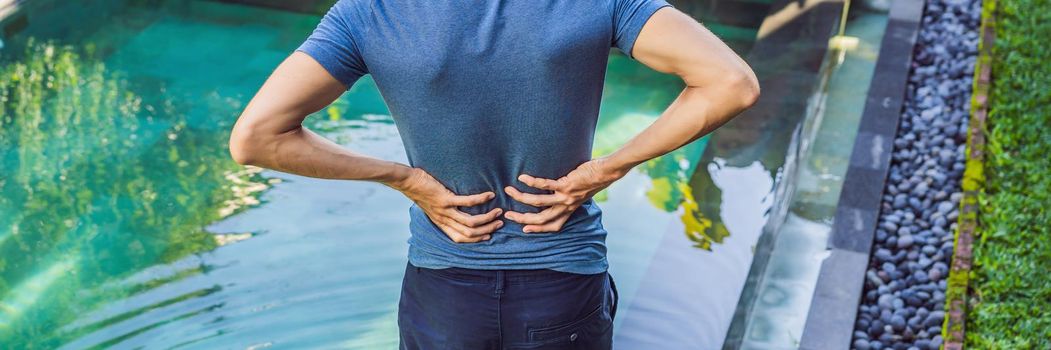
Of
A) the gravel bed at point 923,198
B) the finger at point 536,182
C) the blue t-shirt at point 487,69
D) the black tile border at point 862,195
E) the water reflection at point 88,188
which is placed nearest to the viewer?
the blue t-shirt at point 487,69

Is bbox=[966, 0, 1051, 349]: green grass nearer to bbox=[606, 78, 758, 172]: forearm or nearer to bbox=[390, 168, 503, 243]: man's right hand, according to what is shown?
bbox=[606, 78, 758, 172]: forearm

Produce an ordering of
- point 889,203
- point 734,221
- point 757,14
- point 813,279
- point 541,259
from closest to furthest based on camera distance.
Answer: point 541,259
point 813,279
point 734,221
point 889,203
point 757,14

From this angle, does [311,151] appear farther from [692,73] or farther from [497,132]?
[692,73]

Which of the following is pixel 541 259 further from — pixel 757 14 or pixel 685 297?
pixel 757 14

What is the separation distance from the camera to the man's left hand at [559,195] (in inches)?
69.1

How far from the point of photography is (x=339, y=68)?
158 cm

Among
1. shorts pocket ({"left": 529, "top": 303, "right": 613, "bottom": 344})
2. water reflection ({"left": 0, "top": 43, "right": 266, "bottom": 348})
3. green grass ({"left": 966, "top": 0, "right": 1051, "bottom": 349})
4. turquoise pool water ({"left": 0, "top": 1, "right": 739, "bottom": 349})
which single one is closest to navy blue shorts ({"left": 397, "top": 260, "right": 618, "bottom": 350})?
shorts pocket ({"left": 529, "top": 303, "right": 613, "bottom": 344})

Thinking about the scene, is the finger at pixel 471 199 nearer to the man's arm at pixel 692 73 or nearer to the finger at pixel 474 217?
the finger at pixel 474 217

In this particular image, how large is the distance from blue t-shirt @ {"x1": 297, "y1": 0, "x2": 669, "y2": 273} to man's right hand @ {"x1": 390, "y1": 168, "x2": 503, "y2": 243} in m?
0.03

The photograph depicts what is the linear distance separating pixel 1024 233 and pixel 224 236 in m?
2.77

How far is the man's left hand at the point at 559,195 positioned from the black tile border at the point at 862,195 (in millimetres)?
1495

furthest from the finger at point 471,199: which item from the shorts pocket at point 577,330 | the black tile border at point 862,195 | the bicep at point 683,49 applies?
the black tile border at point 862,195

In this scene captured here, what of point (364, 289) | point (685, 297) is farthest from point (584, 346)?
point (364, 289)

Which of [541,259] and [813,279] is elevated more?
[541,259]
